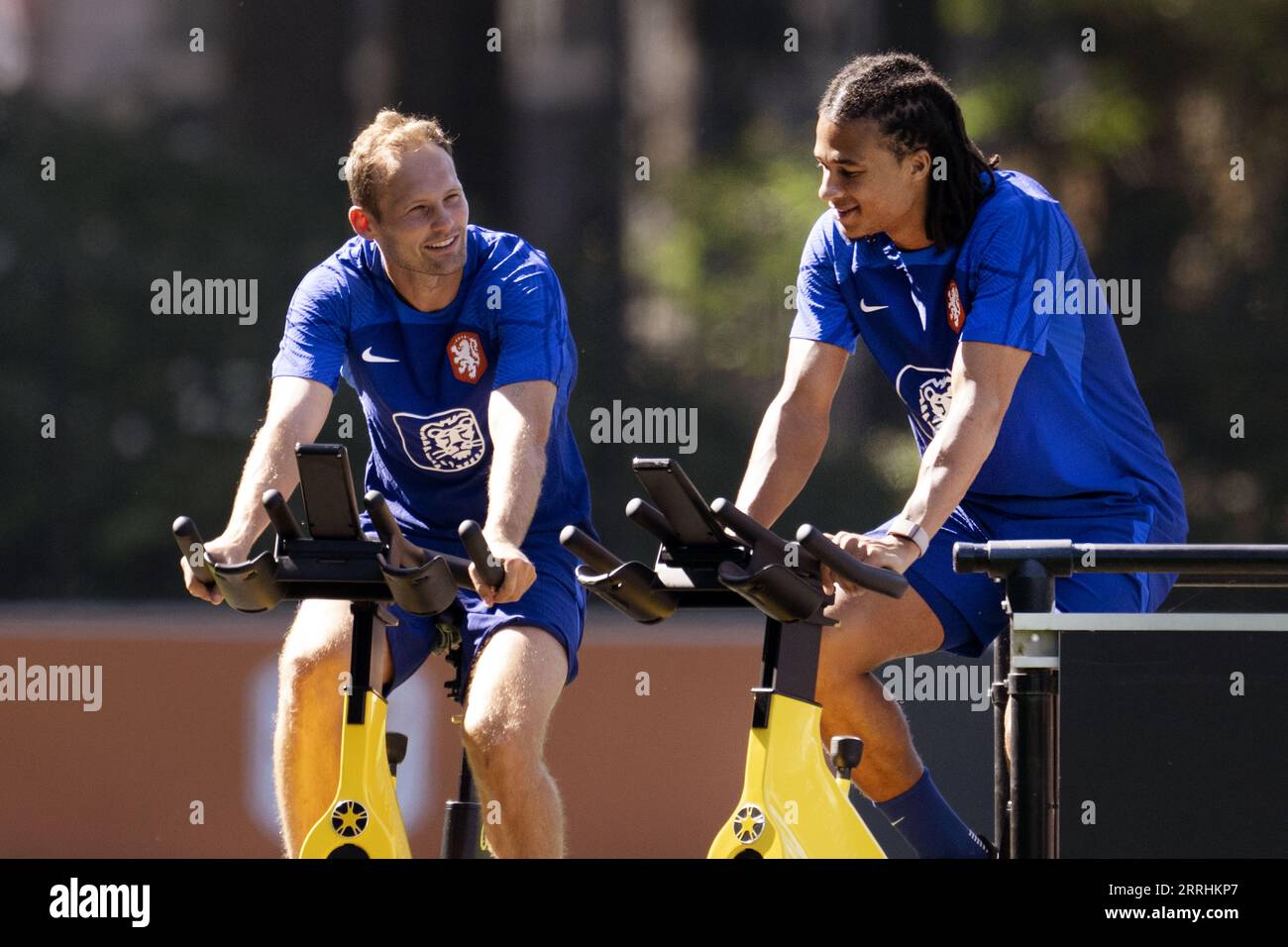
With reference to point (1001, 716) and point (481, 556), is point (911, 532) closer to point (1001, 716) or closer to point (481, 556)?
point (1001, 716)

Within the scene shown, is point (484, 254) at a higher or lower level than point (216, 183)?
lower

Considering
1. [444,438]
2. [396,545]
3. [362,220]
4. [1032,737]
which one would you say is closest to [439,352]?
[444,438]

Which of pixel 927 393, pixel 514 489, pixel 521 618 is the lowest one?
pixel 521 618

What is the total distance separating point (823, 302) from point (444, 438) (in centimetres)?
75

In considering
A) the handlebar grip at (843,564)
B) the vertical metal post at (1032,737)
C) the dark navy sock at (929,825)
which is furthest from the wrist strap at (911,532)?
the dark navy sock at (929,825)

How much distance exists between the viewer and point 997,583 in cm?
335

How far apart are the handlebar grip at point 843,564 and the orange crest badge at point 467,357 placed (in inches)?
40.3

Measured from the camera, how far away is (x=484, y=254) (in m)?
3.53

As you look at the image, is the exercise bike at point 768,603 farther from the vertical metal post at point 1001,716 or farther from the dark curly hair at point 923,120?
the dark curly hair at point 923,120

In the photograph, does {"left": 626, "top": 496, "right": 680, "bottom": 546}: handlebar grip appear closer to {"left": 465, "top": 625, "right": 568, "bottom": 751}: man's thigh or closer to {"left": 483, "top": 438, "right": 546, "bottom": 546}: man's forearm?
{"left": 483, "top": 438, "right": 546, "bottom": 546}: man's forearm
